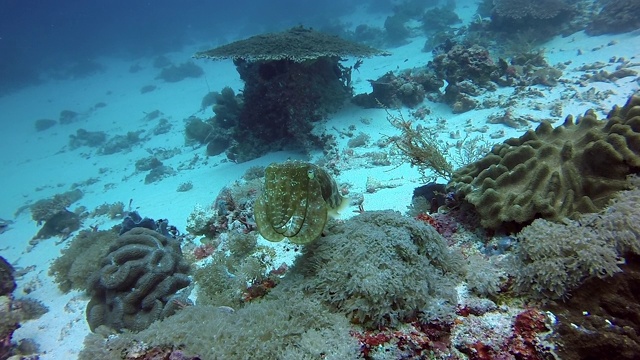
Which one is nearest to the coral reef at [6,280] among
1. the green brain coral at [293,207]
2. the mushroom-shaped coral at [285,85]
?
the mushroom-shaped coral at [285,85]

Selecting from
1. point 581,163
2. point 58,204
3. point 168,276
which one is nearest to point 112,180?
point 58,204

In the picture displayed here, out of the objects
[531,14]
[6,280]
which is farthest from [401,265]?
[531,14]

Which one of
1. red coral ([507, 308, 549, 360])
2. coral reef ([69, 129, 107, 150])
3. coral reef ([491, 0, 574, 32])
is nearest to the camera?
red coral ([507, 308, 549, 360])

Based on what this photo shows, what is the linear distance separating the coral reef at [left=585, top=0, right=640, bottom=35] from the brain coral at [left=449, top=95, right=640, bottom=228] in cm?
1264

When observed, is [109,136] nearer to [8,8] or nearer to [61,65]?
[61,65]

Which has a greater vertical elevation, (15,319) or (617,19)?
(617,19)

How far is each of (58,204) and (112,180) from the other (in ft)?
15.9

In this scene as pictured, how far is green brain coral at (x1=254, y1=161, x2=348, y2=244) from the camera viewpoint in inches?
107

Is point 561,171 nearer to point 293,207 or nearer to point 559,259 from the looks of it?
point 559,259

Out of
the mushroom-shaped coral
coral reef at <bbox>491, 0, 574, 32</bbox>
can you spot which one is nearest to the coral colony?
the mushroom-shaped coral

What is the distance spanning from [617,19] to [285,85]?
12969mm

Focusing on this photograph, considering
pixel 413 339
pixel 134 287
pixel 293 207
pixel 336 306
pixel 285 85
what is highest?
pixel 285 85

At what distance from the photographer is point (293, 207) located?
2.78 meters

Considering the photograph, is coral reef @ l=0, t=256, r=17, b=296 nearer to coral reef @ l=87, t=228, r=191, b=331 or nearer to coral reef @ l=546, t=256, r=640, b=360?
coral reef @ l=87, t=228, r=191, b=331
